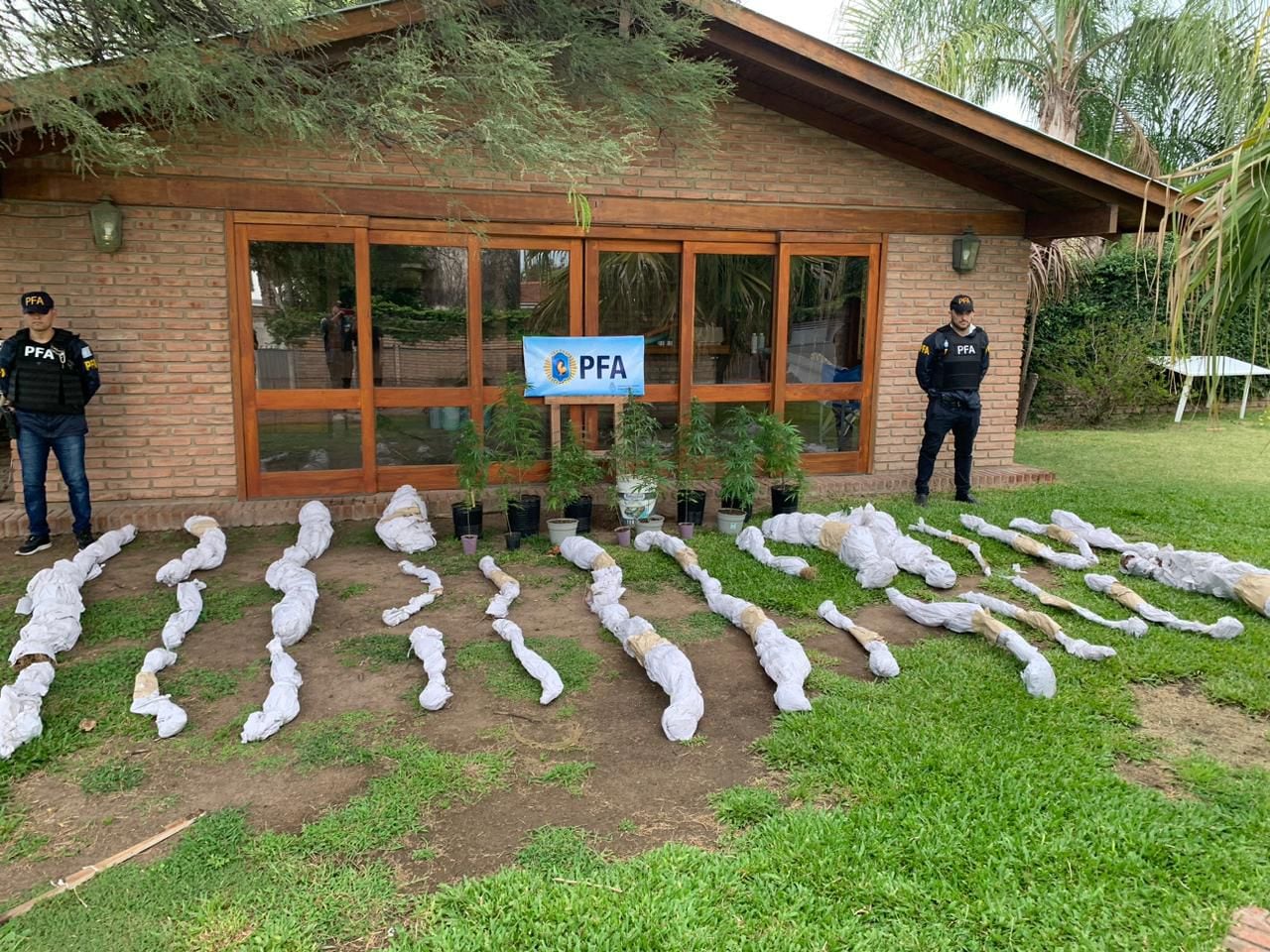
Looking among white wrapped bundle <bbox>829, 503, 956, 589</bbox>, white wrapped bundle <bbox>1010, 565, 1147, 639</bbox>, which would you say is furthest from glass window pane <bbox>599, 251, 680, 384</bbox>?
white wrapped bundle <bbox>1010, 565, 1147, 639</bbox>

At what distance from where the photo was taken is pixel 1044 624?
4395 mm

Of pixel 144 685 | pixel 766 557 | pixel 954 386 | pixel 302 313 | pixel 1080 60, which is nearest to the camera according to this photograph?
pixel 144 685

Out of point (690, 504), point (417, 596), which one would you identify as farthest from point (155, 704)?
point (690, 504)

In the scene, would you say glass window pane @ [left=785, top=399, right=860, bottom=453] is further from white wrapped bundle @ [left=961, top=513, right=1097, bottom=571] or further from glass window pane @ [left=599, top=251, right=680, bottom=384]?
white wrapped bundle @ [left=961, top=513, right=1097, bottom=571]

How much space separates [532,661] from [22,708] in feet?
6.77

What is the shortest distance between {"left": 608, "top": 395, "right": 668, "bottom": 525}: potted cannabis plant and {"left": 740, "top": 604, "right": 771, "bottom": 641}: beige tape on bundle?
2049mm

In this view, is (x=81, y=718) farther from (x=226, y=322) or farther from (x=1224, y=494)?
(x=1224, y=494)

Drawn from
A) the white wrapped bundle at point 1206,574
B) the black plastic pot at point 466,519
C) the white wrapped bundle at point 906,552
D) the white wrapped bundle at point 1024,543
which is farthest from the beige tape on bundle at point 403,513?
the white wrapped bundle at point 1206,574

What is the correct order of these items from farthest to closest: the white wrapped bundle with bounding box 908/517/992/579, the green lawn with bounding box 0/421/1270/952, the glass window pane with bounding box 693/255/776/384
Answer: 1. the glass window pane with bounding box 693/255/776/384
2. the white wrapped bundle with bounding box 908/517/992/579
3. the green lawn with bounding box 0/421/1270/952

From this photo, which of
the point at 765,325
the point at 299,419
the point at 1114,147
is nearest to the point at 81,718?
the point at 299,419

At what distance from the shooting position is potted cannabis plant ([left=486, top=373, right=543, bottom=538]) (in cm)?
629

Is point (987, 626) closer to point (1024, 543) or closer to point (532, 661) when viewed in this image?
point (1024, 543)

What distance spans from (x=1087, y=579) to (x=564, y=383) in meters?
4.12

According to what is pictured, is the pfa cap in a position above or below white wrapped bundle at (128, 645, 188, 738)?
above
